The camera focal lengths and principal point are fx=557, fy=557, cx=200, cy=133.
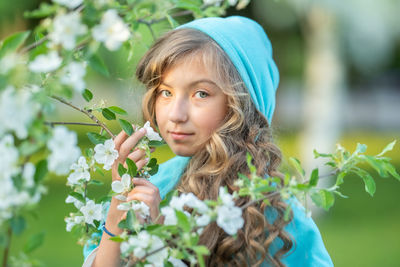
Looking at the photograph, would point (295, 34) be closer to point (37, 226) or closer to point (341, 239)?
point (341, 239)

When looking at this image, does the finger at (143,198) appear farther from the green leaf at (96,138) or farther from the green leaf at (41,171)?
the green leaf at (41,171)

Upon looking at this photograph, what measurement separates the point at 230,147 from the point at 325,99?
610cm

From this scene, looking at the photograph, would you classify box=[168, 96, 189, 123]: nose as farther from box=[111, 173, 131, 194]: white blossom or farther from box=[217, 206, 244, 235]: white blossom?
box=[217, 206, 244, 235]: white blossom

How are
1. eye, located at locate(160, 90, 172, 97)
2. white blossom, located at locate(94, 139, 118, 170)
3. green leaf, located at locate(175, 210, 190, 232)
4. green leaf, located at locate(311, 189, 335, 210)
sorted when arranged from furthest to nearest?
eye, located at locate(160, 90, 172, 97)
white blossom, located at locate(94, 139, 118, 170)
green leaf, located at locate(311, 189, 335, 210)
green leaf, located at locate(175, 210, 190, 232)

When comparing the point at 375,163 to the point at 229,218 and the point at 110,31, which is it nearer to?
the point at 229,218

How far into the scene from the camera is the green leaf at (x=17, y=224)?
1128mm

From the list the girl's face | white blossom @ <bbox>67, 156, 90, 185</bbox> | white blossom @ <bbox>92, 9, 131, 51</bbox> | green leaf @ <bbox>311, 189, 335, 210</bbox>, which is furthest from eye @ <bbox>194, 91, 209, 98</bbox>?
white blossom @ <bbox>92, 9, 131, 51</bbox>

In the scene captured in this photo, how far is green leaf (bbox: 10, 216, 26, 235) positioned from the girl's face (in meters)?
0.87

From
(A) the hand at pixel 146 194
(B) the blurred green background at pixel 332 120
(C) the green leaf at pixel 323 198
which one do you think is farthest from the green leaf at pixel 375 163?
(B) the blurred green background at pixel 332 120

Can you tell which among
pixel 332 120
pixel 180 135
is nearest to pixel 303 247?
pixel 180 135

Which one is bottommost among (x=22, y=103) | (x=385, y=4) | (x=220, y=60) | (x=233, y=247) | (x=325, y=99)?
(x=325, y=99)

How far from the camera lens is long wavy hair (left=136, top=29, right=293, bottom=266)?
188 cm

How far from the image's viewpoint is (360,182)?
1120 centimetres

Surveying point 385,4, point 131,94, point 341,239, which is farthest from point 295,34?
point 131,94
